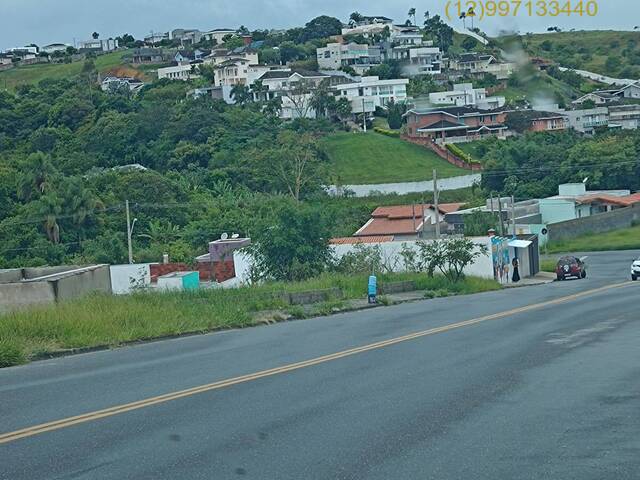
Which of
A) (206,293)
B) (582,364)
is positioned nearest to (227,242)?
(206,293)

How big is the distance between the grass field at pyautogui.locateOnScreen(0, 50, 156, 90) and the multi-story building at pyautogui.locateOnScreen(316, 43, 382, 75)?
A: 2807 centimetres

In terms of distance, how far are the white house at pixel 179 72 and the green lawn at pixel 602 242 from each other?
76.0 m

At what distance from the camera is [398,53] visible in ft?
504

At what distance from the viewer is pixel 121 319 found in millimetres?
20625

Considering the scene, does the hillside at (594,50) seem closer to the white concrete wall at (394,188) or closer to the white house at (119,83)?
the white house at (119,83)

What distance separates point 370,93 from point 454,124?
14437 mm

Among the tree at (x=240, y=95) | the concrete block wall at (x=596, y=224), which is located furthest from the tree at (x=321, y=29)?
the concrete block wall at (x=596, y=224)

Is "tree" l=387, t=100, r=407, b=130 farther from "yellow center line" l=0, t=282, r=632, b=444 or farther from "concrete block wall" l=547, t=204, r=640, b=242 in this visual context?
"yellow center line" l=0, t=282, r=632, b=444

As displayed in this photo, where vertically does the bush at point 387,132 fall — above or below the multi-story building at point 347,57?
below

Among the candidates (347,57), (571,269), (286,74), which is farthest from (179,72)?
(571,269)

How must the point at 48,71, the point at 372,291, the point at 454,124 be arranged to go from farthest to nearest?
the point at 48,71, the point at 454,124, the point at 372,291

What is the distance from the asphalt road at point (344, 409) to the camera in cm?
951

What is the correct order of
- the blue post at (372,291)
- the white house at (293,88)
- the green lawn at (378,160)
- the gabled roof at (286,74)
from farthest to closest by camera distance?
the gabled roof at (286,74) < the white house at (293,88) < the green lawn at (378,160) < the blue post at (372,291)

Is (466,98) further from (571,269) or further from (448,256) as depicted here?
(448,256)
